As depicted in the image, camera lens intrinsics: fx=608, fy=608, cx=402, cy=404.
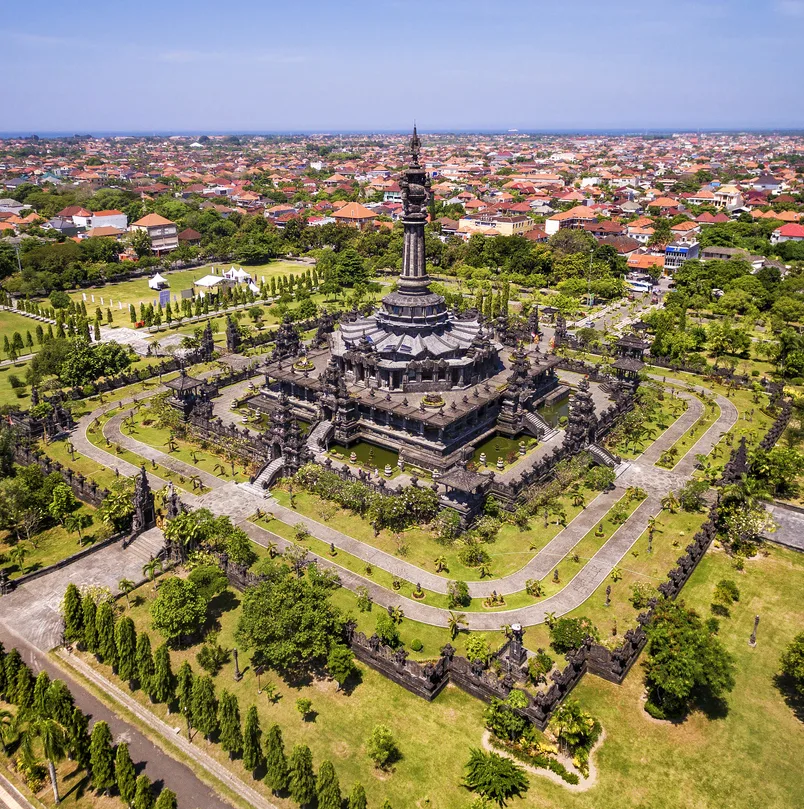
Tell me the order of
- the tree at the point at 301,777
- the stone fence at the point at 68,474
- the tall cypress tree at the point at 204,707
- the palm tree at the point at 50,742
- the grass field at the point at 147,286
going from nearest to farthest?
1. the tree at the point at 301,777
2. the palm tree at the point at 50,742
3. the tall cypress tree at the point at 204,707
4. the stone fence at the point at 68,474
5. the grass field at the point at 147,286

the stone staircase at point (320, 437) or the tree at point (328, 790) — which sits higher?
the tree at point (328, 790)

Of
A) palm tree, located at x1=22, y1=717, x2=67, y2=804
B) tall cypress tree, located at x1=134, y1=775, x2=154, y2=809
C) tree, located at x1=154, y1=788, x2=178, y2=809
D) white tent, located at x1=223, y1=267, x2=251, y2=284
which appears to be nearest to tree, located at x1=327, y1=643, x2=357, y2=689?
tree, located at x1=154, y1=788, x2=178, y2=809

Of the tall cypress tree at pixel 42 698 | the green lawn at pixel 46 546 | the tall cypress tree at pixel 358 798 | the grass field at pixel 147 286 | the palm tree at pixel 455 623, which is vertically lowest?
the grass field at pixel 147 286

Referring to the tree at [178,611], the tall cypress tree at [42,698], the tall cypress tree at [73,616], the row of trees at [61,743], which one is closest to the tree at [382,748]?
the row of trees at [61,743]

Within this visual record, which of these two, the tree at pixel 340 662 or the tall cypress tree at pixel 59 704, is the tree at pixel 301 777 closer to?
the tree at pixel 340 662

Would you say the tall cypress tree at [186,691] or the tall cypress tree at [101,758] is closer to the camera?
the tall cypress tree at [101,758]
